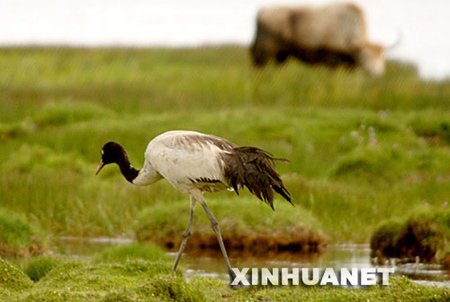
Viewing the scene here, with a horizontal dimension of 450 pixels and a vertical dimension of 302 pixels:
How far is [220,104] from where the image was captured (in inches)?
1234

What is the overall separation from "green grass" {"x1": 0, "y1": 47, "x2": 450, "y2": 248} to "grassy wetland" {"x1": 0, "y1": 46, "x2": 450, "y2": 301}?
0.14 feet

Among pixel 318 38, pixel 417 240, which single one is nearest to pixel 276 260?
pixel 417 240

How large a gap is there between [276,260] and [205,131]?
1151 cm

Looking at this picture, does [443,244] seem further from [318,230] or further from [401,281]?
[401,281]

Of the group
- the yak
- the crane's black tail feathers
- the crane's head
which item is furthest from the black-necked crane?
the yak

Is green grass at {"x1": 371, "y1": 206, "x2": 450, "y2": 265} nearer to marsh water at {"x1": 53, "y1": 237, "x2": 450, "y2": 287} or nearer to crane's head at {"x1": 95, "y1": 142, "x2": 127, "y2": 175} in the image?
marsh water at {"x1": 53, "y1": 237, "x2": 450, "y2": 287}

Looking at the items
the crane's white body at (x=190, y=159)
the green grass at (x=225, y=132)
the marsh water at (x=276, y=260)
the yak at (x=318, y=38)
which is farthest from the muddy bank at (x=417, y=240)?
the yak at (x=318, y=38)

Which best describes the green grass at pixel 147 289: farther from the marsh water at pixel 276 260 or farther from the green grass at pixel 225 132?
the green grass at pixel 225 132

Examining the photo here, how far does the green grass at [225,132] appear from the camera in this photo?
1622 centimetres

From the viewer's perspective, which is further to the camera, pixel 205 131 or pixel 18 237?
pixel 205 131

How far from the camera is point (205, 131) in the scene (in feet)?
81.7

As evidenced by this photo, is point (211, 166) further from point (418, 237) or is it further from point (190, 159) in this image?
point (418, 237)

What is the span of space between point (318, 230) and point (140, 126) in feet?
37.4

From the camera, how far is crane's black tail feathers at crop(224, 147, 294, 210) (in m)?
10.0
